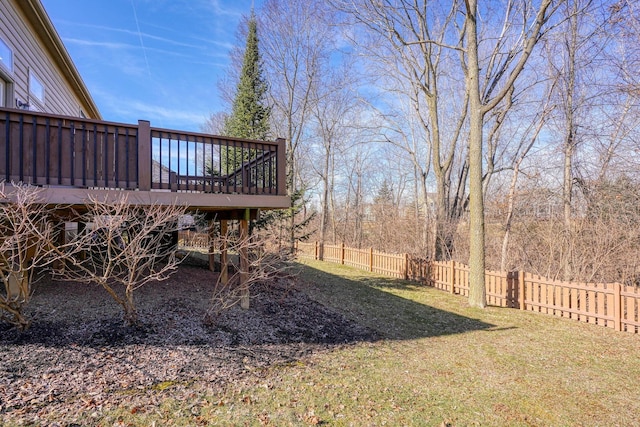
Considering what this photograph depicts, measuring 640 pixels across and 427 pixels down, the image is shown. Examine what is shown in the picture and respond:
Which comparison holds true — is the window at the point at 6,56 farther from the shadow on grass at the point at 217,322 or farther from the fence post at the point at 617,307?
the fence post at the point at 617,307

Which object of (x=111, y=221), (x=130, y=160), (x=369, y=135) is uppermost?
(x=369, y=135)

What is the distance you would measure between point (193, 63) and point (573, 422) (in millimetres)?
18063

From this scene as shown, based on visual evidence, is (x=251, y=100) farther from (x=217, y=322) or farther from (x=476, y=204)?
(x=217, y=322)

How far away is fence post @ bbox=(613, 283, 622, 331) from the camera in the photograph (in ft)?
22.0

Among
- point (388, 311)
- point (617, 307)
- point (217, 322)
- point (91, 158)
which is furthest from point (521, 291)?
point (91, 158)

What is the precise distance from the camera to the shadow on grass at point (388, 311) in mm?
6320

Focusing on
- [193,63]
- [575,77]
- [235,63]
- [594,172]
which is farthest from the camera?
[193,63]

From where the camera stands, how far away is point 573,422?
3.32 meters

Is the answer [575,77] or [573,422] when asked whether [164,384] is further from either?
[575,77]

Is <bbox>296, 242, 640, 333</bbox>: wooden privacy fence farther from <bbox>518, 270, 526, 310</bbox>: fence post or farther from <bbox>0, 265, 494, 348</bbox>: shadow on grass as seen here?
<bbox>0, 265, 494, 348</bbox>: shadow on grass

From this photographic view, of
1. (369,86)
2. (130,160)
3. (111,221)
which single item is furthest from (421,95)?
(111,221)

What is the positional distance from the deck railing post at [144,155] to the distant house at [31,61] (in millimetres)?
3473

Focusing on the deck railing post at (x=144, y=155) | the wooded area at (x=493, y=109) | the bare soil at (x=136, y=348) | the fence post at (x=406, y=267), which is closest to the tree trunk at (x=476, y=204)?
the wooded area at (x=493, y=109)

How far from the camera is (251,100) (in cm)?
1220
